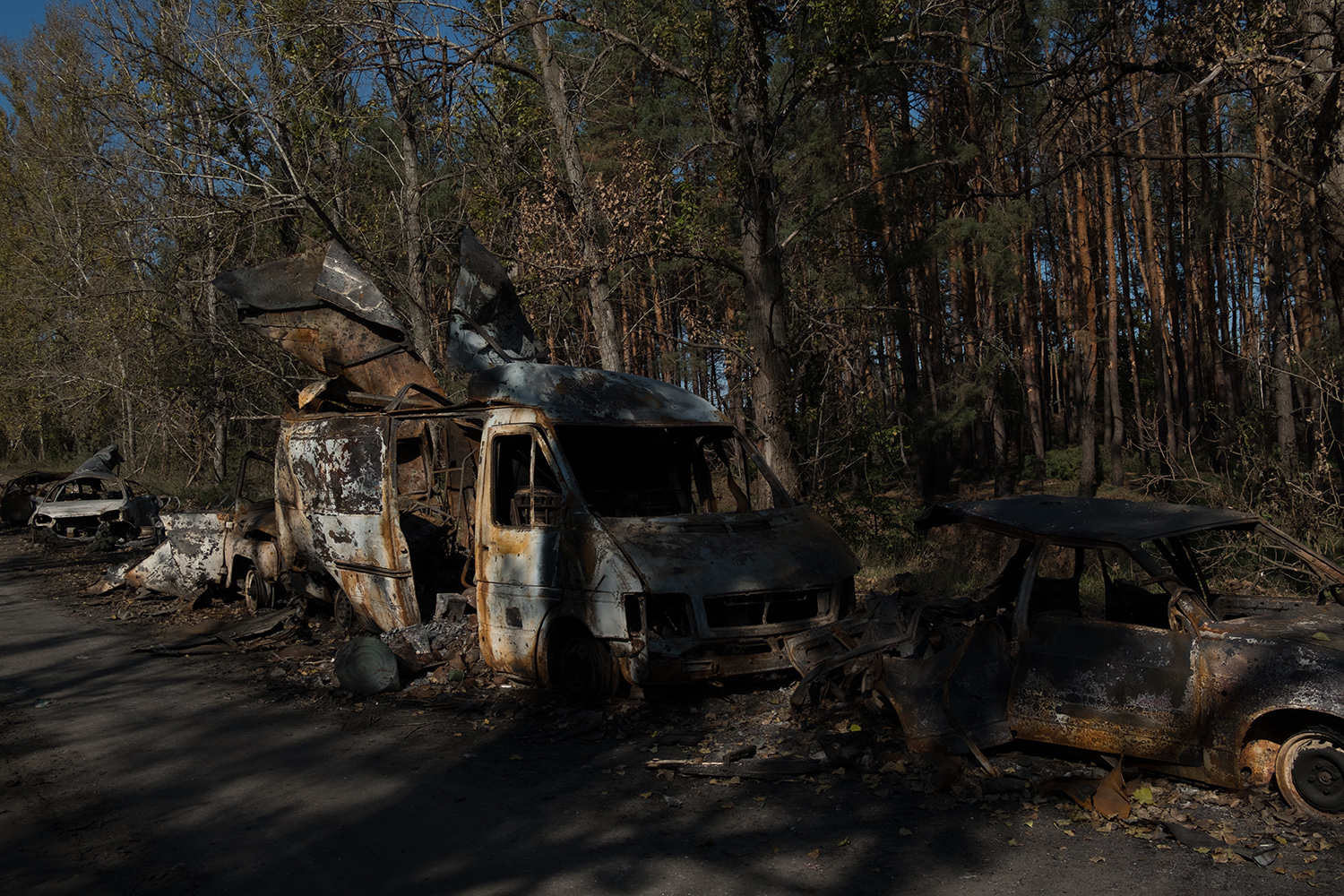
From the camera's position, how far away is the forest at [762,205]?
9820 millimetres

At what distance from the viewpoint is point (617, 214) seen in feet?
45.0

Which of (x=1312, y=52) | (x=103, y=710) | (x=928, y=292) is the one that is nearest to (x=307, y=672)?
(x=103, y=710)

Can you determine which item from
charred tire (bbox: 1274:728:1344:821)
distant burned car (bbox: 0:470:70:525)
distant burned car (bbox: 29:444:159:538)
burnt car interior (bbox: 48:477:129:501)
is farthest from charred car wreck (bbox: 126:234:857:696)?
distant burned car (bbox: 0:470:70:525)

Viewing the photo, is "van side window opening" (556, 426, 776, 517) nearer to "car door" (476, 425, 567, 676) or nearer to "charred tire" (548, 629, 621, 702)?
"car door" (476, 425, 567, 676)

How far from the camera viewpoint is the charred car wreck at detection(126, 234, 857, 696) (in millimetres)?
6508

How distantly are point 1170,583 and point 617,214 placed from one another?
10.3 m

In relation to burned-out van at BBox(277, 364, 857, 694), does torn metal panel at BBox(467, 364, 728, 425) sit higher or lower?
higher

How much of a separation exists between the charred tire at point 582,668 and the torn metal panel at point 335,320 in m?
4.30

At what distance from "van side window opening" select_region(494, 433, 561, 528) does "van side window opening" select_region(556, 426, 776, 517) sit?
35 cm

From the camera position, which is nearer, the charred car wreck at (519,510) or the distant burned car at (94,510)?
the charred car wreck at (519,510)

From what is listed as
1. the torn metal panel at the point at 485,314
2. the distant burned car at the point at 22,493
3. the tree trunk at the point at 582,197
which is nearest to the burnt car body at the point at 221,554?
the torn metal panel at the point at 485,314

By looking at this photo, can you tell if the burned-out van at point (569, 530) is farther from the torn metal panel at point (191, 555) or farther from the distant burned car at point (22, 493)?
the distant burned car at point (22, 493)

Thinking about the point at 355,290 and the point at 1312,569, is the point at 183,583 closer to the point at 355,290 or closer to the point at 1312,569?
the point at 355,290

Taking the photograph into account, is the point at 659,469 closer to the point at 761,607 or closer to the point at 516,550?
the point at 516,550
